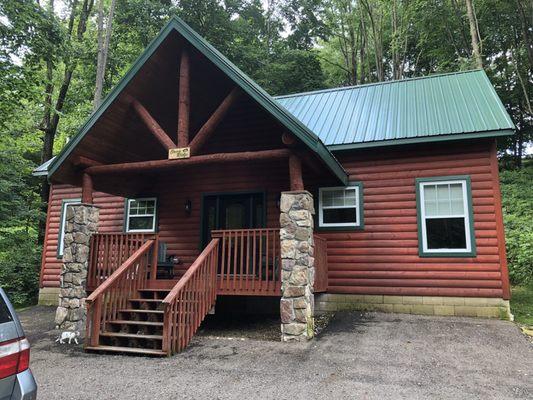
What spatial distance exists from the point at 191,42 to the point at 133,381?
5440 mm

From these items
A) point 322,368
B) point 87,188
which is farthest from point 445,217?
point 87,188

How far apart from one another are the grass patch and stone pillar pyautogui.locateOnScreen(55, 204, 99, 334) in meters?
8.37

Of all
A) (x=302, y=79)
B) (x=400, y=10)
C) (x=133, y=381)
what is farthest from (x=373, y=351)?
(x=400, y=10)

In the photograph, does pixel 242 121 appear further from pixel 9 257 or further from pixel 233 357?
pixel 9 257

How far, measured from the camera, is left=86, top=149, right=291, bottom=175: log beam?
6.64 m

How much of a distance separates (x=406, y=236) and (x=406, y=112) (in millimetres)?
3124

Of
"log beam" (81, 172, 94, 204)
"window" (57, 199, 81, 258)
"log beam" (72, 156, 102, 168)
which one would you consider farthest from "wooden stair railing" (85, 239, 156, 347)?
"window" (57, 199, 81, 258)

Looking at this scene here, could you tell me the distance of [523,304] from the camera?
8.95 meters

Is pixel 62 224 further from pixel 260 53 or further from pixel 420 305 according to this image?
pixel 260 53

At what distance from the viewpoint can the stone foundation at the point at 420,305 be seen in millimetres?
7562

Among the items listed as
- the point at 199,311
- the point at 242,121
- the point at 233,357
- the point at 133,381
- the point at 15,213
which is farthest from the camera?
the point at 15,213

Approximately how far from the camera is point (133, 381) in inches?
177

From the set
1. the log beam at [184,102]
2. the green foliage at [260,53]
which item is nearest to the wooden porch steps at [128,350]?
the log beam at [184,102]

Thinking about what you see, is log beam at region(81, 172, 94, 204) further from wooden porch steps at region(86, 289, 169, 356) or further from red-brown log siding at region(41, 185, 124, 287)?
red-brown log siding at region(41, 185, 124, 287)
